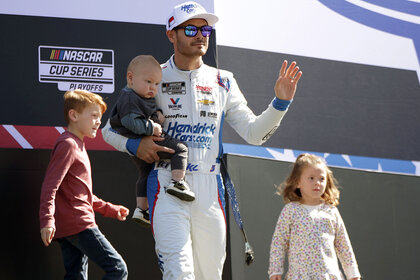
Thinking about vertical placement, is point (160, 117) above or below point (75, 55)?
A: below

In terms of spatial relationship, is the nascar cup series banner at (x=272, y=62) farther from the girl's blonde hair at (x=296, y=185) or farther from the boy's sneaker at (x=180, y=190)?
the boy's sneaker at (x=180, y=190)

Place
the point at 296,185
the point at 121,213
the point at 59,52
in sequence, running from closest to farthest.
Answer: the point at 296,185, the point at 121,213, the point at 59,52

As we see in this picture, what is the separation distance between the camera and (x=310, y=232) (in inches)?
143

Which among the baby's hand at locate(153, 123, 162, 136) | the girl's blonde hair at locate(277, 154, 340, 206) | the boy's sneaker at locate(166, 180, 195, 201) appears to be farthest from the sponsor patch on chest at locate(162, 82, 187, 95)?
the girl's blonde hair at locate(277, 154, 340, 206)

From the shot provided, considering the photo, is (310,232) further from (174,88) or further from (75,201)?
(75,201)

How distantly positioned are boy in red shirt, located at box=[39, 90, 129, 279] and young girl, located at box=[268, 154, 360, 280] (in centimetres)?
91

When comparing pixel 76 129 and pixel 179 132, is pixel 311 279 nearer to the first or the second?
pixel 179 132

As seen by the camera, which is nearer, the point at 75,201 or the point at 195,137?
the point at 195,137

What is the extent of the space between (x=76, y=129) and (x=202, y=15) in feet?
3.42

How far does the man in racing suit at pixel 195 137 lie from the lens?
3168mm

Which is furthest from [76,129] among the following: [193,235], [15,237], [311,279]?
[311,279]

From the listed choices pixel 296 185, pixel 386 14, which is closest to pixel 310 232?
pixel 296 185

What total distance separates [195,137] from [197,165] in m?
0.15

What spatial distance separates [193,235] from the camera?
3256 mm
